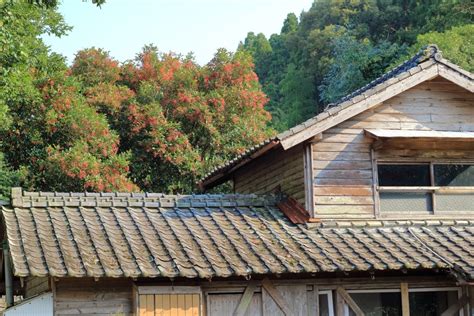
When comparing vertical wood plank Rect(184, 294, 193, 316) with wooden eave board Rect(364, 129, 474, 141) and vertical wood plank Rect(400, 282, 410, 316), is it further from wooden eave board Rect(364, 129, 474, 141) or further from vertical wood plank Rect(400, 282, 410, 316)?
wooden eave board Rect(364, 129, 474, 141)

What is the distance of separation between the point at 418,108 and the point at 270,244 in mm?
4508

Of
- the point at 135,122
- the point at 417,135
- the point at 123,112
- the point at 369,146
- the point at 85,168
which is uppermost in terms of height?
the point at 123,112

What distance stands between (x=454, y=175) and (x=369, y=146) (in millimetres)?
1917

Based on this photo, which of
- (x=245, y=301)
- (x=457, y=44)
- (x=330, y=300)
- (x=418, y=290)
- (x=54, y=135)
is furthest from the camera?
(x=457, y=44)

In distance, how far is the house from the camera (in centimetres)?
1204

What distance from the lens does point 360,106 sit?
14.7 m

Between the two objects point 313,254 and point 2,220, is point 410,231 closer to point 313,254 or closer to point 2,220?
point 313,254

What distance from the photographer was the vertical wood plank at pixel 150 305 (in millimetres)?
12070

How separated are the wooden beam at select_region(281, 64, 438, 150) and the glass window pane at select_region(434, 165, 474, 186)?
5.84ft

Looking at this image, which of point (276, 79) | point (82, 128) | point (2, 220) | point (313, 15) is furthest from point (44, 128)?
point (313, 15)

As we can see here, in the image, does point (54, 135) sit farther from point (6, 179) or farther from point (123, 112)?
point (123, 112)

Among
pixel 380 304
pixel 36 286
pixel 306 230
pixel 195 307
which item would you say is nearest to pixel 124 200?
pixel 36 286

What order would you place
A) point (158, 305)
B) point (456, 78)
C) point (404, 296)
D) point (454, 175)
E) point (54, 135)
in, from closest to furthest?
point (158, 305), point (404, 296), point (456, 78), point (454, 175), point (54, 135)

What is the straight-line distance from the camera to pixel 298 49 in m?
45.2
